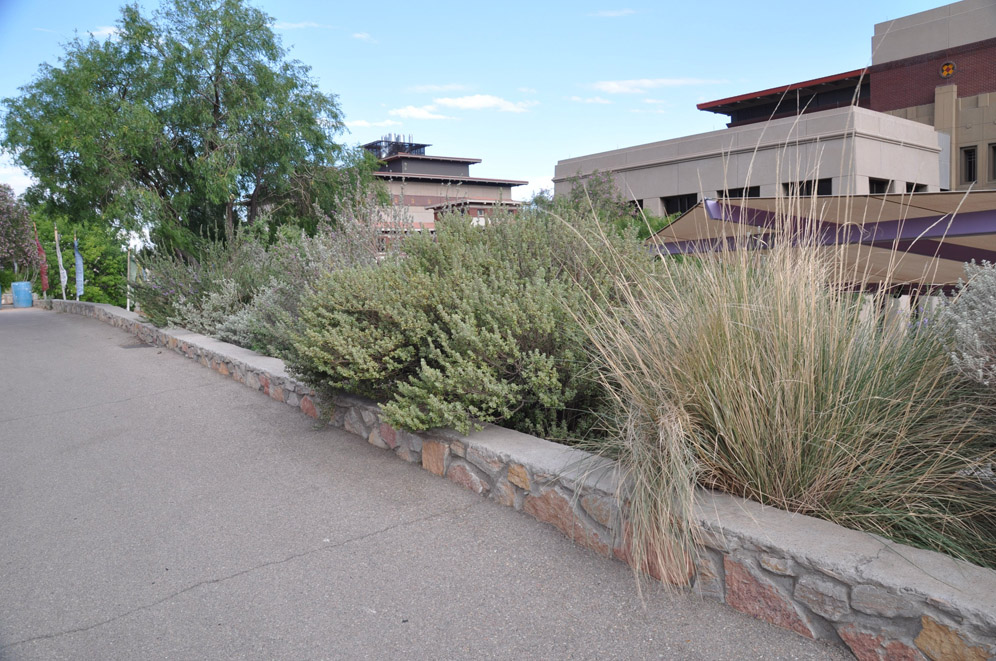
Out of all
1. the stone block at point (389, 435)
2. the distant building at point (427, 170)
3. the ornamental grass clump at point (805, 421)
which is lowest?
the stone block at point (389, 435)

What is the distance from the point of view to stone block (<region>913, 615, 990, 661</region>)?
227cm

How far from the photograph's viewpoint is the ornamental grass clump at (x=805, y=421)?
2945mm

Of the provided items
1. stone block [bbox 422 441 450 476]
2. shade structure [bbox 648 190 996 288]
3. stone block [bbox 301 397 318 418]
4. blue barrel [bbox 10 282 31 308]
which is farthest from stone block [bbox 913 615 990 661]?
blue barrel [bbox 10 282 31 308]

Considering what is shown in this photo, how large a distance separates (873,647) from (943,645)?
25cm

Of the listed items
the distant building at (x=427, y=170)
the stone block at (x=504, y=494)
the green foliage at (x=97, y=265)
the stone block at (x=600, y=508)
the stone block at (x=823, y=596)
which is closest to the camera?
the stone block at (x=823, y=596)

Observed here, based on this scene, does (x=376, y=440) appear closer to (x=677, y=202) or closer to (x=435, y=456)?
(x=435, y=456)

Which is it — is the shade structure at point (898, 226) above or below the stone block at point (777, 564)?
above

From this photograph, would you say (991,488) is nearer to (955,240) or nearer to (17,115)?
(955,240)

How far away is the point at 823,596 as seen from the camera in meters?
2.64

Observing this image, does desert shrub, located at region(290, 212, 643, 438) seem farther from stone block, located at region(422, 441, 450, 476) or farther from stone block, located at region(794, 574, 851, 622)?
stone block, located at region(794, 574, 851, 622)

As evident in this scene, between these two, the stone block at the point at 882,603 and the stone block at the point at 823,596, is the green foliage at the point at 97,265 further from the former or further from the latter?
the stone block at the point at 882,603

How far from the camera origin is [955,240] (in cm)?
685

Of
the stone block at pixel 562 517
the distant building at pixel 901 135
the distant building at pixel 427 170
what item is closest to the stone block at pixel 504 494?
the stone block at pixel 562 517

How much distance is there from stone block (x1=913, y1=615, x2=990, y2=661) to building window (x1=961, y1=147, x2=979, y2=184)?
27.4m
